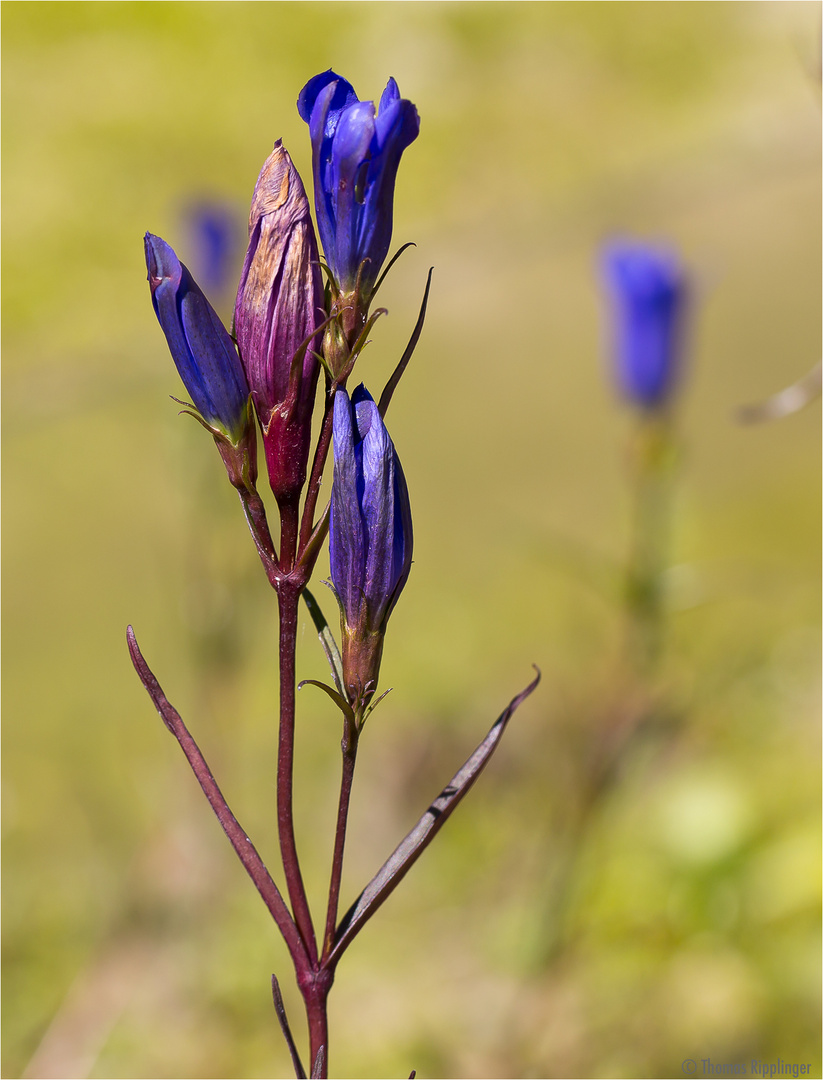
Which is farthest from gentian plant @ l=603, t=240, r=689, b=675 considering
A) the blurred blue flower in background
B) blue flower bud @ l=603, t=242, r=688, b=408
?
the blurred blue flower in background

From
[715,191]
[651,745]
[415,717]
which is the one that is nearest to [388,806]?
[415,717]

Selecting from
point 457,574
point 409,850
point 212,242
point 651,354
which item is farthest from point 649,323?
point 409,850

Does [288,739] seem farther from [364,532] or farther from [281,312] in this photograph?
[281,312]

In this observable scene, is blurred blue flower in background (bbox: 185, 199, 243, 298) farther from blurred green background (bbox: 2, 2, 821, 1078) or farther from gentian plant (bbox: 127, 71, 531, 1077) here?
gentian plant (bbox: 127, 71, 531, 1077)

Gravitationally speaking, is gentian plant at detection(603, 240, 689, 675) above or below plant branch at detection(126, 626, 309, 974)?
above

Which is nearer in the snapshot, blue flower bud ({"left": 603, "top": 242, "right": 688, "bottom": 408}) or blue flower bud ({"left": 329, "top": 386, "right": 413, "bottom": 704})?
blue flower bud ({"left": 329, "top": 386, "right": 413, "bottom": 704})

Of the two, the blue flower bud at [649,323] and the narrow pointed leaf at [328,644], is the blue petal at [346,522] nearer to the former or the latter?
the narrow pointed leaf at [328,644]

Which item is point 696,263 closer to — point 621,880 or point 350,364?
point 621,880
